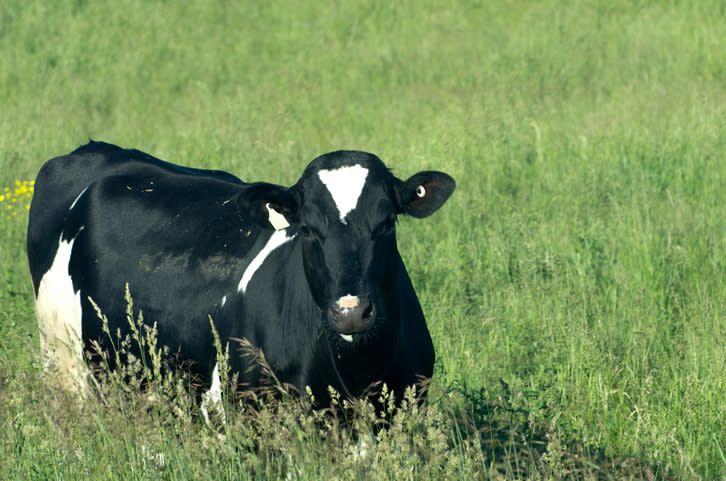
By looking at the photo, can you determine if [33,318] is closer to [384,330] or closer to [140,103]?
[384,330]

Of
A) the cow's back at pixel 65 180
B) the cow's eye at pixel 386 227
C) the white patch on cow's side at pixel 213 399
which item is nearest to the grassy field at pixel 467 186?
the white patch on cow's side at pixel 213 399

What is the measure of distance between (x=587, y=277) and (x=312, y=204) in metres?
2.83

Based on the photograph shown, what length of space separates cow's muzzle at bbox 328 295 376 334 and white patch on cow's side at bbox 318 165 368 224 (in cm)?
38

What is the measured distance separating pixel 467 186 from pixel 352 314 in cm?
461

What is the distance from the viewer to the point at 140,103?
468 inches

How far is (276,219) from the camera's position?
397 centimetres

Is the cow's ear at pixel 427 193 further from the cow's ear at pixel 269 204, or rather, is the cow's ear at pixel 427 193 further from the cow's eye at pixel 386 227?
the cow's ear at pixel 269 204

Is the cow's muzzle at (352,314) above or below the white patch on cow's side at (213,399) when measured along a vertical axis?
above

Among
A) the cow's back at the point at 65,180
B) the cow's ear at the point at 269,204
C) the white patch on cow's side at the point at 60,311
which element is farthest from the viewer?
the cow's back at the point at 65,180

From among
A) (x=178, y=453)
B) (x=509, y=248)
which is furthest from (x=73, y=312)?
(x=509, y=248)

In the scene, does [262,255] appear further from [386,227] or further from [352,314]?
[352,314]

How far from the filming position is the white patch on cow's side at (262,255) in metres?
4.25

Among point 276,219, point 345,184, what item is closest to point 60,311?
point 276,219

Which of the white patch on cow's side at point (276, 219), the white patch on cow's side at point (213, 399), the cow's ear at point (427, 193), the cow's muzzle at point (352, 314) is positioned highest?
the cow's ear at point (427, 193)
